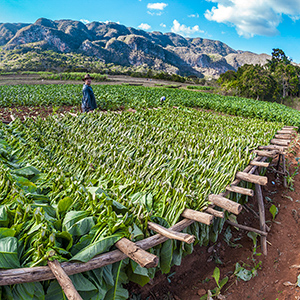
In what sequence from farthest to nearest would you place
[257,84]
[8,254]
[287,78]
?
[287,78] < [257,84] < [8,254]

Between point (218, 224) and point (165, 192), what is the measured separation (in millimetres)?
1197

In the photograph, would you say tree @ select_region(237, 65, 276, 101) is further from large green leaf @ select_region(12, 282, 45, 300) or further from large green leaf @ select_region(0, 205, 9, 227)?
large green leaf @ select_region(12, 282, 45, 300)

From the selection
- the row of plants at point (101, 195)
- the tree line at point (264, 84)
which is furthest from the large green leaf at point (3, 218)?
the tree line at point (264, 84)

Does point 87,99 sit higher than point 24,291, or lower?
higher

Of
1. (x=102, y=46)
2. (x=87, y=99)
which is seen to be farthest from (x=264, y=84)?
(x=102, y=46)

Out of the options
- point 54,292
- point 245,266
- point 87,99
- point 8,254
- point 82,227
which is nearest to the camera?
point 8,254

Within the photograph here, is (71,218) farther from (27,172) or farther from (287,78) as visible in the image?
(287,78)

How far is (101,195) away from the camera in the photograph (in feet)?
8.18

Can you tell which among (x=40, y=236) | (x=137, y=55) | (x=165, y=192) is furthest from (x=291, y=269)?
(x=137, y=55)

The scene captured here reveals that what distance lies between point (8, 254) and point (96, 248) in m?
0.69

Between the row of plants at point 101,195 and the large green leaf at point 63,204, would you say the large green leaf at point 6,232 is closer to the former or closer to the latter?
the row of plants at point 101,195

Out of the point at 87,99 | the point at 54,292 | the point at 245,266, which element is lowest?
the point at 245,266

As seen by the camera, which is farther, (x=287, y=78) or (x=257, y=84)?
(x=287, y=78)

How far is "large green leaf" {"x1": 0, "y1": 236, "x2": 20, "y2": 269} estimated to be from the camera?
1729 mm
